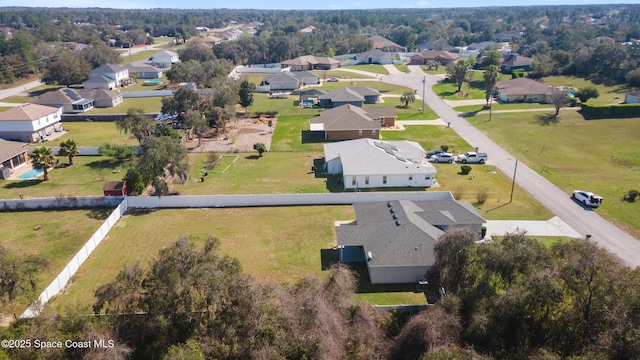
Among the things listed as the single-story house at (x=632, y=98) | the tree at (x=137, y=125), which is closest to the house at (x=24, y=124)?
the tree at (x=137, y=125)

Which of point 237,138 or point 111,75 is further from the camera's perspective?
point 111,75

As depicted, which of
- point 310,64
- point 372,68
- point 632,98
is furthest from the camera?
point 372,68

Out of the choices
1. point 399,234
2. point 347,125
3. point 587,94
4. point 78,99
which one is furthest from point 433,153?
point 78,99

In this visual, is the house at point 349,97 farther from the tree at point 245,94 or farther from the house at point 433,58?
the house at point 433,58

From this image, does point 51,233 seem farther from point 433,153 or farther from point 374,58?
point 374,58

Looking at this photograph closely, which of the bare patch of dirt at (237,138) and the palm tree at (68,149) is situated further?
the bare patch of dirt at (237,138)

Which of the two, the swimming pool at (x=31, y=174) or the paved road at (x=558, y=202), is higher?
the swimming pool at (x=31, y=174)
